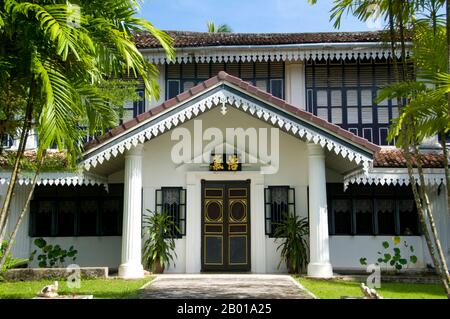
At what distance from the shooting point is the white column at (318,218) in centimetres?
1234

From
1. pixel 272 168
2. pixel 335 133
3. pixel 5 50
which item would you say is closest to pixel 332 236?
pixel 272 168

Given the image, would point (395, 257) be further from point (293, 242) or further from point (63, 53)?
point (63, 53)

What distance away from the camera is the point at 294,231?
1316 centimetres

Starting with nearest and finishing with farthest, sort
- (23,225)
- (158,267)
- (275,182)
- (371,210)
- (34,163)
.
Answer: (34,163) → (158,267) → (275,182) → (371,210) → (23,225)

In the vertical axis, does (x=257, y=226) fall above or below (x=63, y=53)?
below

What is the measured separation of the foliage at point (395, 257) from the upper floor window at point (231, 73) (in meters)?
5.52

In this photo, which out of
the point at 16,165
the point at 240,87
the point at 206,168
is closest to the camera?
the point at 16,165

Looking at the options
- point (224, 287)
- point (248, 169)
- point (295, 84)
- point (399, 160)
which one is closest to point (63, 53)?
point (224, 287)

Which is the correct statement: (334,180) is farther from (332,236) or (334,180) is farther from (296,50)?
(296,50)

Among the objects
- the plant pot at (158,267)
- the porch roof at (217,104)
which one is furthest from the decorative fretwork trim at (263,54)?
the plant pot at (158,267)

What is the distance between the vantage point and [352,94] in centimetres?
1555

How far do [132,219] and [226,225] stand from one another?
261 cm

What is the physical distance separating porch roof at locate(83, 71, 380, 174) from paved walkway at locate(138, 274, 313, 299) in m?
3.25

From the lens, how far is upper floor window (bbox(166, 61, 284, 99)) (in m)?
15.8
